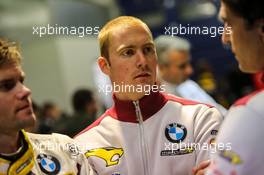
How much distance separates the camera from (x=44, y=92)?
468 centimetres

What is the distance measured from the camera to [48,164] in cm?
134

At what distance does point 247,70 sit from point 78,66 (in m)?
3.49

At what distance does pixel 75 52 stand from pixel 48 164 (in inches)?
111

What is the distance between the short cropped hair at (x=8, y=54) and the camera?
1.36 meters

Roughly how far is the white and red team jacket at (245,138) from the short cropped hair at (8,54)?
0.74 m

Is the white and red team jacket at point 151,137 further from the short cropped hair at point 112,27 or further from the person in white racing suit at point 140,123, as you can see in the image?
the short cropped hair at point 112,27

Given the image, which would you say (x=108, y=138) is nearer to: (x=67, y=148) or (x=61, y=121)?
(x=67, y=148)

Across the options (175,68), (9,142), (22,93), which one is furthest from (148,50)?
(175,68)

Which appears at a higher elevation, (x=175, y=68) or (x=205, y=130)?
(x=175, y=68)

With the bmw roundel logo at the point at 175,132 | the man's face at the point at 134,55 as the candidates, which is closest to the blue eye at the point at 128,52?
the man's face at the point at 134,55

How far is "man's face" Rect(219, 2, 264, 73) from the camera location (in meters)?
0.88

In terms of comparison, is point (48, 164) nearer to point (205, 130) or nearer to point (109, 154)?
point (109, 154)

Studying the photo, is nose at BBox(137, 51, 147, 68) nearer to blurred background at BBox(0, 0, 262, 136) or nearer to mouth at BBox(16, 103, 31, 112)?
mouth at BBox(16, 103, 31, 112)

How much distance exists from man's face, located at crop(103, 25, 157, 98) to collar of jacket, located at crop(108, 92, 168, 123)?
5cm
